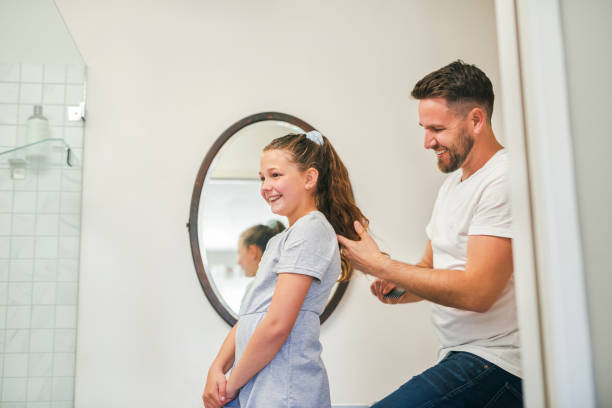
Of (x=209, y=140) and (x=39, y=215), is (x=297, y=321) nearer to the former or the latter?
Result: (x=39, y=215)

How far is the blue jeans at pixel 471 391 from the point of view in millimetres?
1138

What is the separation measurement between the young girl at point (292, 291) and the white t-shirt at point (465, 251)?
0.90ft

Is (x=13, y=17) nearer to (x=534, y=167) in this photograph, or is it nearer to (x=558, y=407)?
(x=534, y=167)

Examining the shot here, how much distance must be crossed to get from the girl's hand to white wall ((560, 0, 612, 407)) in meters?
0.84

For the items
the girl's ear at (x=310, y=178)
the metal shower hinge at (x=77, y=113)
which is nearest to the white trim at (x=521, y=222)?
the girl's ear at (x=310, y=178)

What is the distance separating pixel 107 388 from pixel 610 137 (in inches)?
69.7

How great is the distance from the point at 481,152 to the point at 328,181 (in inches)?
16.4

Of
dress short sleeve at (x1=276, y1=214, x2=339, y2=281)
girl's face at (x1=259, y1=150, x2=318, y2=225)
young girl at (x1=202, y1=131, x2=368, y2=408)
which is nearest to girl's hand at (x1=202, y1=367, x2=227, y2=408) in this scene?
young girl at (x1=202, y1=131, x2=368, y2=408)

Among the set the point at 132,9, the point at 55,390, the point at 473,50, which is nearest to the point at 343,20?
the point at 473,50

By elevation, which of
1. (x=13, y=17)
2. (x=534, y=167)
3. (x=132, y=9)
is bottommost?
(x=534, y=167)

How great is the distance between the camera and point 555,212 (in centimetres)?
69

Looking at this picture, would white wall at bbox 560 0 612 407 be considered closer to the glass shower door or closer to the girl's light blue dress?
the girl's light blue dress

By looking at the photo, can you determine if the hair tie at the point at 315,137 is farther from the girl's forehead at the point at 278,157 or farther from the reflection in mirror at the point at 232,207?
the reflection in mirror at the point at 232,207

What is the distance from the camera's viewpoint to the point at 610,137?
2.26 feet
